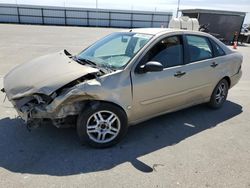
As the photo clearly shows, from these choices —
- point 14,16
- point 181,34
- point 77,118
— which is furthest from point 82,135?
point 14,16

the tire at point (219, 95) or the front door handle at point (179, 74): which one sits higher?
the front door handle at point (179, 74)

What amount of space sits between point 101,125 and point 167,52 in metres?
1.55

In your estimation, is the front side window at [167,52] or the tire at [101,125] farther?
the front side window at [167,52]

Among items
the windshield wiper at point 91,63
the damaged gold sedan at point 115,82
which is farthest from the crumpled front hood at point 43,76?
the windshield wiper at point 91,63

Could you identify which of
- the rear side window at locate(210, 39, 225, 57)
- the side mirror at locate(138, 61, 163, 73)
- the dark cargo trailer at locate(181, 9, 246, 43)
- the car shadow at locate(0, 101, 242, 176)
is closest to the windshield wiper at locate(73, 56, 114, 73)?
the side mirror at locate(138, 61, 163, 73)

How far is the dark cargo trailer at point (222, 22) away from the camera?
18828 mm

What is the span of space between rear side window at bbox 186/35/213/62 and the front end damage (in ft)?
6.05

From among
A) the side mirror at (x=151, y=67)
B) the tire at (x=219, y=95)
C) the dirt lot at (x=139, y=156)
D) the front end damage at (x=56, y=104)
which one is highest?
the side mirror at (x=151, y=67)

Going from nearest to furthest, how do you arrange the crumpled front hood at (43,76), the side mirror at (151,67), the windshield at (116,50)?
the crumpled front hood at (43,76) → the side mirror at (151,67) → the windshield at (116,50)

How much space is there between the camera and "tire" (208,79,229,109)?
4.76 metres

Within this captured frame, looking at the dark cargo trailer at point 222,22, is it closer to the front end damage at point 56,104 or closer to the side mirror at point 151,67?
the side mirror at point 151,67

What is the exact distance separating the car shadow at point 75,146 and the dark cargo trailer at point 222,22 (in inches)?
651

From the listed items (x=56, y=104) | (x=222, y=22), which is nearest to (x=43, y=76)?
(x=56, y=104)

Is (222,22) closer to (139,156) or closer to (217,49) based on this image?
(217,49)
